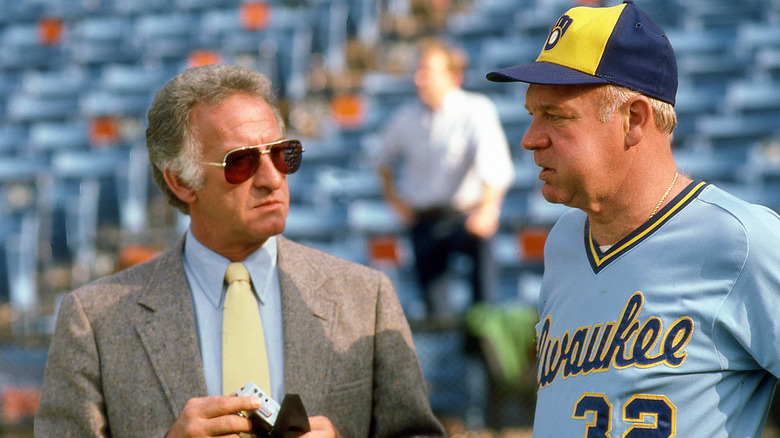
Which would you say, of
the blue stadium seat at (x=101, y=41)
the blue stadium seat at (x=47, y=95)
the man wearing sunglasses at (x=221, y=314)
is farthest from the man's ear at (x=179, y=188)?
the blue stadium seat at (x=101, y=41)

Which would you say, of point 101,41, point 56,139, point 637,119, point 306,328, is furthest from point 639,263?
point 101,41

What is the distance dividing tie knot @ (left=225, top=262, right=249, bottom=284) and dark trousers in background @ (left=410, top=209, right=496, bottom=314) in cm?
260

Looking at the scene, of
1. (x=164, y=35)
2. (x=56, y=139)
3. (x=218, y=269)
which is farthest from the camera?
(x=164, y=35)

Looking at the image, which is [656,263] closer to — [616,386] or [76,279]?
[616,386]

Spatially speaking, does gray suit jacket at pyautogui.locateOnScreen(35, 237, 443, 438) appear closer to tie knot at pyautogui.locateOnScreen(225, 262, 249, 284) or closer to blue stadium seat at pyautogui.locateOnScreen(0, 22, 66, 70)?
tie knot at pyautogui.locateOnScreen(225, 262, 249, 284)

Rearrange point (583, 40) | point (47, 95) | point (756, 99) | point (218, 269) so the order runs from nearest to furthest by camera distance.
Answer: point (583, 40), point (218, 269), point (756, 99), point (47, 95)

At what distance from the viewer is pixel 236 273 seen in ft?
5.94

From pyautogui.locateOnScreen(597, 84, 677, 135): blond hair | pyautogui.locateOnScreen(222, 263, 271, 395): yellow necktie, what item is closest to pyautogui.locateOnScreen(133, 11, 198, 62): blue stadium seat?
pyautogui.locateOnScreen(222, 263, 271, 395): yellow necktie

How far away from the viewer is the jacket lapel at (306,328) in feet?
5.74

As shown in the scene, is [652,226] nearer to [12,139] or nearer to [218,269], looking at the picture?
[218,269]

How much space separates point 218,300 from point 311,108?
5224mm

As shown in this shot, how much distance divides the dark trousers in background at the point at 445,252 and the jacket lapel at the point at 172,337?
2.63 metres

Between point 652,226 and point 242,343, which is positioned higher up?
point 652,226

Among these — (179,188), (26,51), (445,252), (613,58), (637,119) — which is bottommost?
(445,252)
